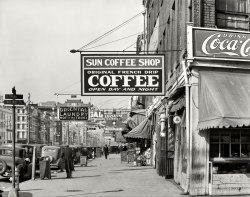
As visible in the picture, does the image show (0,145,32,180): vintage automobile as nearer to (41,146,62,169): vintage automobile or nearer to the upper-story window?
(41,146,62,169): vintage automobile

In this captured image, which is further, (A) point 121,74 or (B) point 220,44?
(A) point 121,74

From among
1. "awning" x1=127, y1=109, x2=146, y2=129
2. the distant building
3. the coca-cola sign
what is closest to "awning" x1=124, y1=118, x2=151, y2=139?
"awning" x1=127, y1=109, x2=146, y2=129

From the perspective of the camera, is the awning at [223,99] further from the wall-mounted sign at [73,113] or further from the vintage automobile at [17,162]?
the wall-mounted sign at [73,113]

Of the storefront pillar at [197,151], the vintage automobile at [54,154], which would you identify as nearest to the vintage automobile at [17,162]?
the vintage automobile at [54,154]

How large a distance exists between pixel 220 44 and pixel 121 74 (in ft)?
11.0

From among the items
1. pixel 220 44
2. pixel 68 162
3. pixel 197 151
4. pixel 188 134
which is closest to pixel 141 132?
pixel 68 162

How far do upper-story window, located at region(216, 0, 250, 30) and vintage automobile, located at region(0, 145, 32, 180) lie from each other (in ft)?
40.9

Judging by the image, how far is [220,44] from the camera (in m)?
14.7

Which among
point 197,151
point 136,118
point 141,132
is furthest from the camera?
point 136,118

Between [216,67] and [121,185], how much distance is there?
6489 millimetres

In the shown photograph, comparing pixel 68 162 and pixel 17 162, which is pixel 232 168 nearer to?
pixel 68 162

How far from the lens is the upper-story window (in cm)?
1582

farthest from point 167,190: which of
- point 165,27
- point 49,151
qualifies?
point 49,151

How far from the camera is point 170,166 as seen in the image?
20.3 meters
